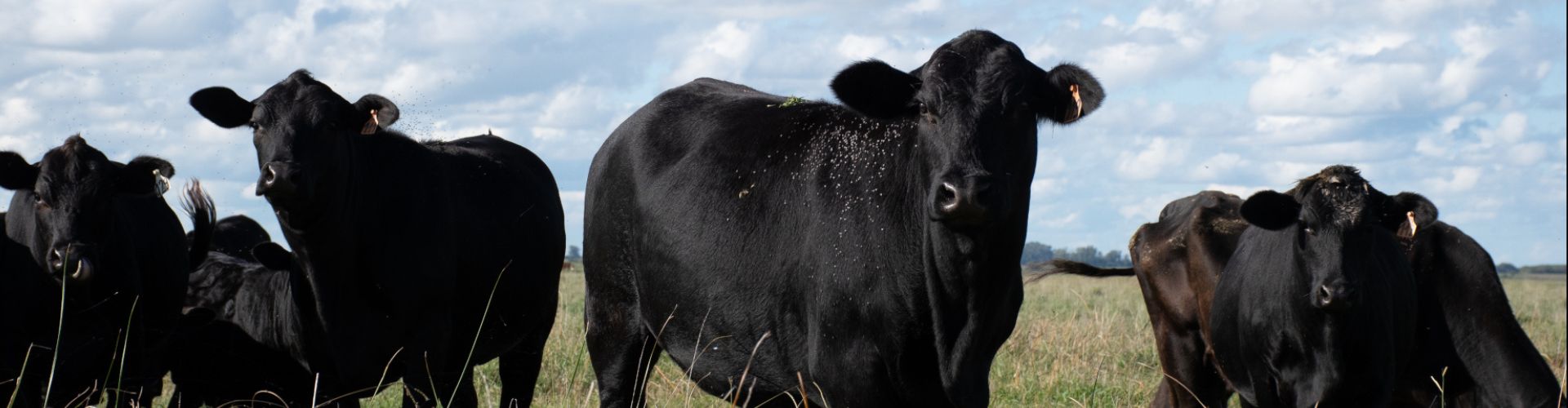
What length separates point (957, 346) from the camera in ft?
15.0

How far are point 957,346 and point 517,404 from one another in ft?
14.7

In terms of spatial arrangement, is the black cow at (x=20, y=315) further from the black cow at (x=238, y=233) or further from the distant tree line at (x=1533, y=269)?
the distant tree line at (x=1533, y=269)

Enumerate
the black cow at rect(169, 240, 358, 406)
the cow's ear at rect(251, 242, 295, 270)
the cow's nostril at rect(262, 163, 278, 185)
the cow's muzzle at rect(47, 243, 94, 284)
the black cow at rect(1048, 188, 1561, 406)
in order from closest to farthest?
the cow's nostril at rect(262, 163, 278, 185)
the cow's muzzle at rect(47, 243, 94, 284)
the cow's ear at rect(251, 242, 295, 270)
the black cow at rect(169, 240, 358, 406)
the black cow at rect(1048, 188, 1561, 406)

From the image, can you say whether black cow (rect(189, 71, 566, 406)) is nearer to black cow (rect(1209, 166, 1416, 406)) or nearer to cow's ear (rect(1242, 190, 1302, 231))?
Answer: cow's ear (rect(1242, 190, 1302, 231))

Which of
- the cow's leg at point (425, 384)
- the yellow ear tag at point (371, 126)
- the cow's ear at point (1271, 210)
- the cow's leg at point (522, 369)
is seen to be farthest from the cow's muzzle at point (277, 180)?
the cow's ear at point (1271, 210)

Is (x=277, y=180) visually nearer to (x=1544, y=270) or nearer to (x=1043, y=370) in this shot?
(x=1043, y=370)

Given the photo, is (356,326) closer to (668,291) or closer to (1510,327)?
(668,291)

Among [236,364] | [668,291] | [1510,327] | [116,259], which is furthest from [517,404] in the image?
[1510,327]

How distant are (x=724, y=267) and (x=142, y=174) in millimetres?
3754

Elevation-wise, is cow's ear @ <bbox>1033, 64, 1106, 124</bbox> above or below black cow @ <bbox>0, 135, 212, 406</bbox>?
above

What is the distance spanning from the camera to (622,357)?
5.93m

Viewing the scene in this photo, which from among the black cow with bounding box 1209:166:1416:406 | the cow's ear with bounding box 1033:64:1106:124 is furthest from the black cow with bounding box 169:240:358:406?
the black cow with bounding box 1209:166:1416:406

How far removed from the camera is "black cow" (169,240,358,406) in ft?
26.0

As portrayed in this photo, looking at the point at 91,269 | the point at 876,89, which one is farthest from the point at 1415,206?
the point at 91,269
